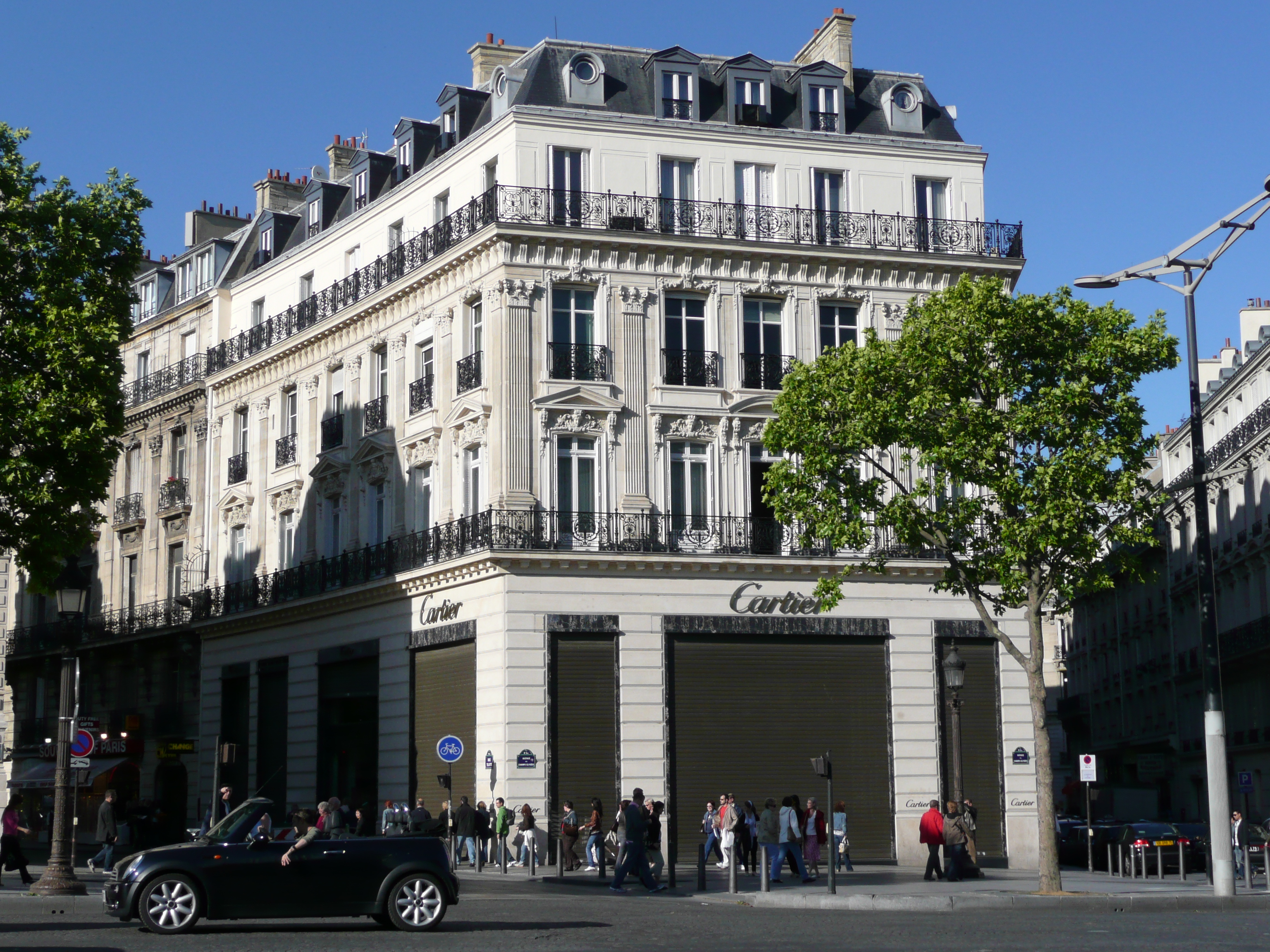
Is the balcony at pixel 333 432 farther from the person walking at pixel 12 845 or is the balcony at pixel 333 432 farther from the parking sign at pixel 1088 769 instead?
the parking sign at pixel 1088 769

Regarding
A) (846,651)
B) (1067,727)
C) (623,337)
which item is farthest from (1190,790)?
(623,337)

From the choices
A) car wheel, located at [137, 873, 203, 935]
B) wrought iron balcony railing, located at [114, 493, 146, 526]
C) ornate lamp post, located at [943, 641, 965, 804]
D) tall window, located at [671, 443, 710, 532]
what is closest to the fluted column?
tall window, located at [671, 443, 710, 532]

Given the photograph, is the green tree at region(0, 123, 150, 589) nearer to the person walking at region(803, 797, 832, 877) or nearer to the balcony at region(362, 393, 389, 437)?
the balcony at region(362, 393, 389, 437)

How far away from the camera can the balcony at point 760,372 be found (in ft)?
124

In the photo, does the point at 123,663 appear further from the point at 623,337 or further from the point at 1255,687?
the point at 1255,687

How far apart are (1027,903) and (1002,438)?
7.16 metres

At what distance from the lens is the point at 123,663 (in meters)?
53.0

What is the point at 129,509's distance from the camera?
5422 cm

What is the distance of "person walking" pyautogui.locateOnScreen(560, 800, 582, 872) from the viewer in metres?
32.0

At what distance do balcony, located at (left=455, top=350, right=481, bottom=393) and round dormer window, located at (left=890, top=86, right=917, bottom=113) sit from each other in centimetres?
1167

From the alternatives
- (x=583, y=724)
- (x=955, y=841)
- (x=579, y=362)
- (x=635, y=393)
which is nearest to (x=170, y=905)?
(x=955, y=841)

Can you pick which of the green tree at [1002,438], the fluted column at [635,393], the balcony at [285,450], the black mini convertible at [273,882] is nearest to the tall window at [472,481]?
the fluted column at [635,393]

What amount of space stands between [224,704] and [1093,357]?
29.0m

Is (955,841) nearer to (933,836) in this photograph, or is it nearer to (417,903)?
(933,836)
